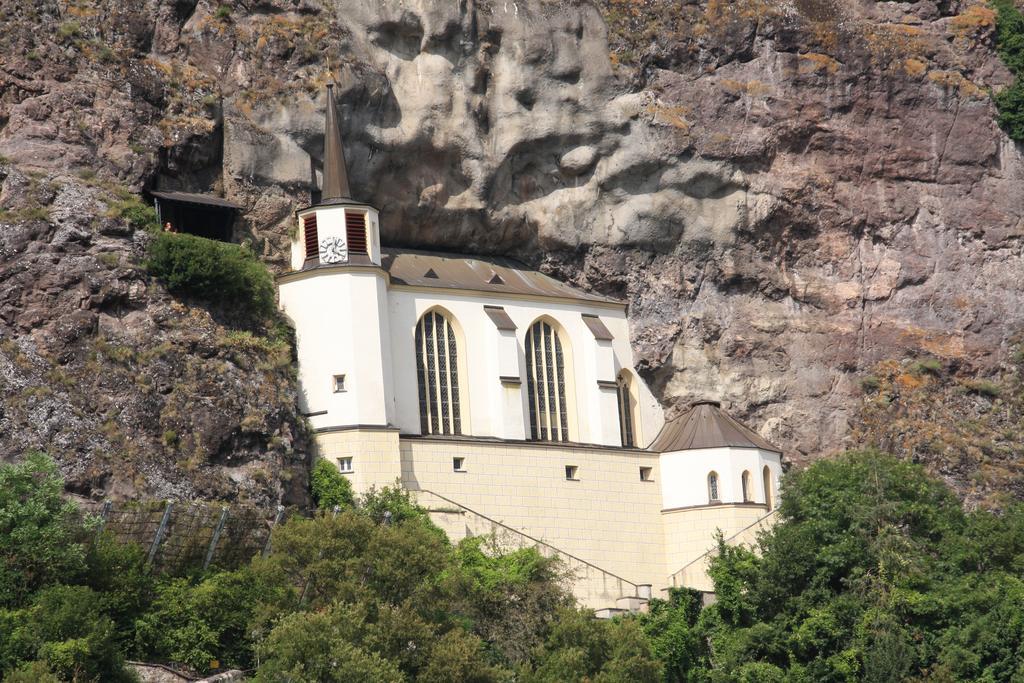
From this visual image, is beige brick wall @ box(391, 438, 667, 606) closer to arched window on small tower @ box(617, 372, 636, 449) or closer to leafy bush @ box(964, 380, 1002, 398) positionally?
arched window on small tower @ box(617, 372, 636, 449)

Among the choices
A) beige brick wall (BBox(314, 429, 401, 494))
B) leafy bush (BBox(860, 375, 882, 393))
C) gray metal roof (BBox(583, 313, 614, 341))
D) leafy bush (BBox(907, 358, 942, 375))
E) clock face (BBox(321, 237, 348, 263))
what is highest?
clock face (BBox(321, 237, 348, 263))

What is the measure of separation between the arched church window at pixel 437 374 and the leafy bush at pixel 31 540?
21.8 meters

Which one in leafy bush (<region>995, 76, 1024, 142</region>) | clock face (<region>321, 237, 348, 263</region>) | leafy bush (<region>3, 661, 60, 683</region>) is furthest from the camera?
leafy bush (<region>995, 76, 1024, 142</region>)

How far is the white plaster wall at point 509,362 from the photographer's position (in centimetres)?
8250

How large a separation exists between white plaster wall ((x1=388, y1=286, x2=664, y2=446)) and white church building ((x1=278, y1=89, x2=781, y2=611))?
56 mm

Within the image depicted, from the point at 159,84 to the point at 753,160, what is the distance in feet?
78.1

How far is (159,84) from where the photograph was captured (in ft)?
260

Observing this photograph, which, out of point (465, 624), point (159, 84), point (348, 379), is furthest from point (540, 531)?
point (159, 84)

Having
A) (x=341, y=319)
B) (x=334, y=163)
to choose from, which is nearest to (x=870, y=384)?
(x=341, y=319)

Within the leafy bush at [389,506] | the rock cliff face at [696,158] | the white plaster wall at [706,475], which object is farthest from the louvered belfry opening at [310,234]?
the white plaster wall at [706,475]

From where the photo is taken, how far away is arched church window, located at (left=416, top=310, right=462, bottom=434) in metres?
82.9

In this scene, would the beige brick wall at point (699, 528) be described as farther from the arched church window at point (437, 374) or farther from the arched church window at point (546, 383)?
the arched church window at point (437, 374)

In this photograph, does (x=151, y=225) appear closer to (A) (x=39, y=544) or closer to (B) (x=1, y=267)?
(B) (x=1, y=267)

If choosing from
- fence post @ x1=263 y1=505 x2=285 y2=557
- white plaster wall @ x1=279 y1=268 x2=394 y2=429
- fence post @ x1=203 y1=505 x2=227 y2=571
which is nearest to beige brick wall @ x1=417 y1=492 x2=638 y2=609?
white plaster wall @ x1=279 y1=268 x2=394 y2=429
